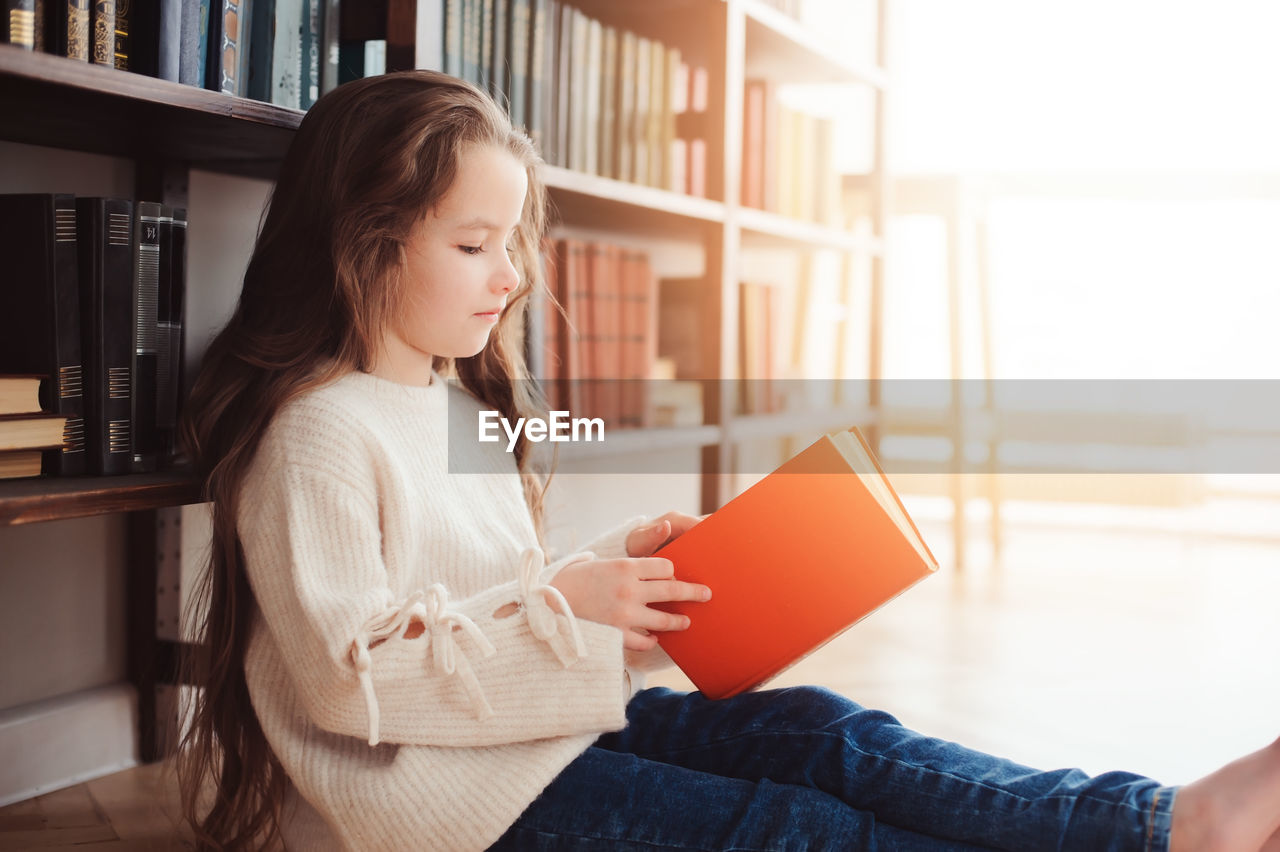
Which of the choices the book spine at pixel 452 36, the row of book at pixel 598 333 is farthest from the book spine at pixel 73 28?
the row of book at pixel 598 333

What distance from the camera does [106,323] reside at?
949mm

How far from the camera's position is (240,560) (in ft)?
3.03

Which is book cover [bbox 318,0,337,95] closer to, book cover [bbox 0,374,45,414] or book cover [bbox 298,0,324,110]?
book cover [bbox 298,0,324,110]

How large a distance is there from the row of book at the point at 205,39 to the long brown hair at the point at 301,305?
11cm

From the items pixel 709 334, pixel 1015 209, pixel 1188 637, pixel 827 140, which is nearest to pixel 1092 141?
pixel 1015 209

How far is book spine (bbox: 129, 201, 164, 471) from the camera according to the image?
97 centimetres

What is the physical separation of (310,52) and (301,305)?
0.33 meters

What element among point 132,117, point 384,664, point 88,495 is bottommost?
point 384,664

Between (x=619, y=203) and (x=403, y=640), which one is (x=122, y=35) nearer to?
(x=403, y=640)

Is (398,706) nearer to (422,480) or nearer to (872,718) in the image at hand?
(422,480)

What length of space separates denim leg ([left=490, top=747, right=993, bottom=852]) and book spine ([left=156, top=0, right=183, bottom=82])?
650mm

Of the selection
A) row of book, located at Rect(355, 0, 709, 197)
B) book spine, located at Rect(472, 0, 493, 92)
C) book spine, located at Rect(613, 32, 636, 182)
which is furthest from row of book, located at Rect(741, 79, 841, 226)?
book spine, located at Rect(472, 0, 493, 92)

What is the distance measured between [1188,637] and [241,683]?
5.66 feet

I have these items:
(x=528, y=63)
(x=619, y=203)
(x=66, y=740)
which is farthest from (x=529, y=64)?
(x=66, y=740)
